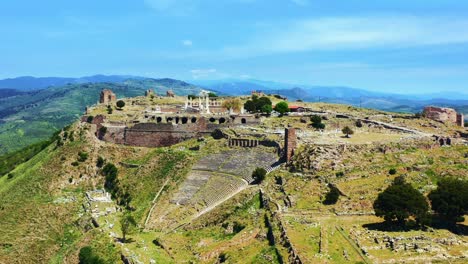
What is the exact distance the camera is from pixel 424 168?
5312cm

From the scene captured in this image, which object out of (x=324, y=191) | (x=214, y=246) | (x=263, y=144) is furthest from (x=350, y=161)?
(x=214, y=246)

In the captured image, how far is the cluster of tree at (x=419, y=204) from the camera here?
134 feet

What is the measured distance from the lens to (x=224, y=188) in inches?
2189

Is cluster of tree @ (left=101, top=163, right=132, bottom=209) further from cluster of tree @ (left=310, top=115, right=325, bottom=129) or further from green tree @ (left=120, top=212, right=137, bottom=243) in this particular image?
cluster of tree @ (left=310, top=115, right=325, bottom=129)

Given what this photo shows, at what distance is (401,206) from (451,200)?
166 inches

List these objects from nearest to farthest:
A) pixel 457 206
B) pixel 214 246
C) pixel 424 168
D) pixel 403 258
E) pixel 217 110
A: pixel 403 258 → pixel 457 206 → pixel 214 246 → pixel 424 168 → pixel 217 110

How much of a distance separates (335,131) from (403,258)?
38.3 metres

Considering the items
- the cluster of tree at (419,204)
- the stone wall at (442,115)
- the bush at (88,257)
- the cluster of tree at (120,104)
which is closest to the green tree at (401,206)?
the cluster of tree at (419,204)

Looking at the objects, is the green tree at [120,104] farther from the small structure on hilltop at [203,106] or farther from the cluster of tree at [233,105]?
the cluster of tree at [233,105]

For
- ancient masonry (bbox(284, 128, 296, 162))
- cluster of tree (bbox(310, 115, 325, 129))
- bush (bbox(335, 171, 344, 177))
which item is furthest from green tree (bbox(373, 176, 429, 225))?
cluster of tree (bbox(310, 115, 325, 129))

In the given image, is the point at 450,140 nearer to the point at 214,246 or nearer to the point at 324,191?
the point at 324,191

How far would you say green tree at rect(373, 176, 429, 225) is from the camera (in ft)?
134

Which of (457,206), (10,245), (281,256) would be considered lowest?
(10,245)

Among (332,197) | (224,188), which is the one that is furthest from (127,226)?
(332,197)
